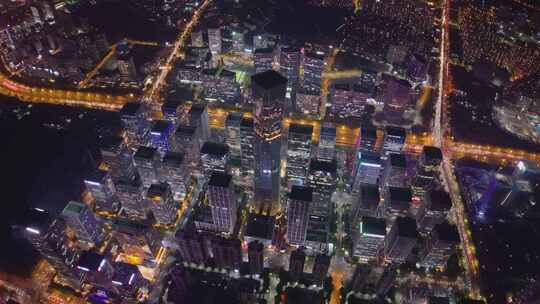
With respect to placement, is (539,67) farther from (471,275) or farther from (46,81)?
(46,81)

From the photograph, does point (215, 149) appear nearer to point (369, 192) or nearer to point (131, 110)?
point (131, 110)

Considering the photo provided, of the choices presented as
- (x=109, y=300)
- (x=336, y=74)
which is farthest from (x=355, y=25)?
(x=109, y=300)

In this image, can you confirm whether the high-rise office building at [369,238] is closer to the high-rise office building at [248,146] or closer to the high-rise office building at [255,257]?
the high-rise office building at [255,257]

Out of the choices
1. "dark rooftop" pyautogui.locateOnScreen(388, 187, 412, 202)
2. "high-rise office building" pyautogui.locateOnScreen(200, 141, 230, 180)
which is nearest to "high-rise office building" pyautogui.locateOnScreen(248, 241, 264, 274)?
"high-rise office building" pyautogui.locateOnScreen(200, 141, 230, 180)

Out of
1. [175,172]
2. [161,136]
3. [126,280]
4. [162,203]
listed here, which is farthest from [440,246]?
[161,136]

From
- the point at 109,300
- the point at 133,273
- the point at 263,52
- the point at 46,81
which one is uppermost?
the point at 263,52

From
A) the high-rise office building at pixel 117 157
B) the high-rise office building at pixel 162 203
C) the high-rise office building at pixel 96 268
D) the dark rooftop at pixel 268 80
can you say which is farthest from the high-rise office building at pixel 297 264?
the high-rise office building at pixel 117 157
